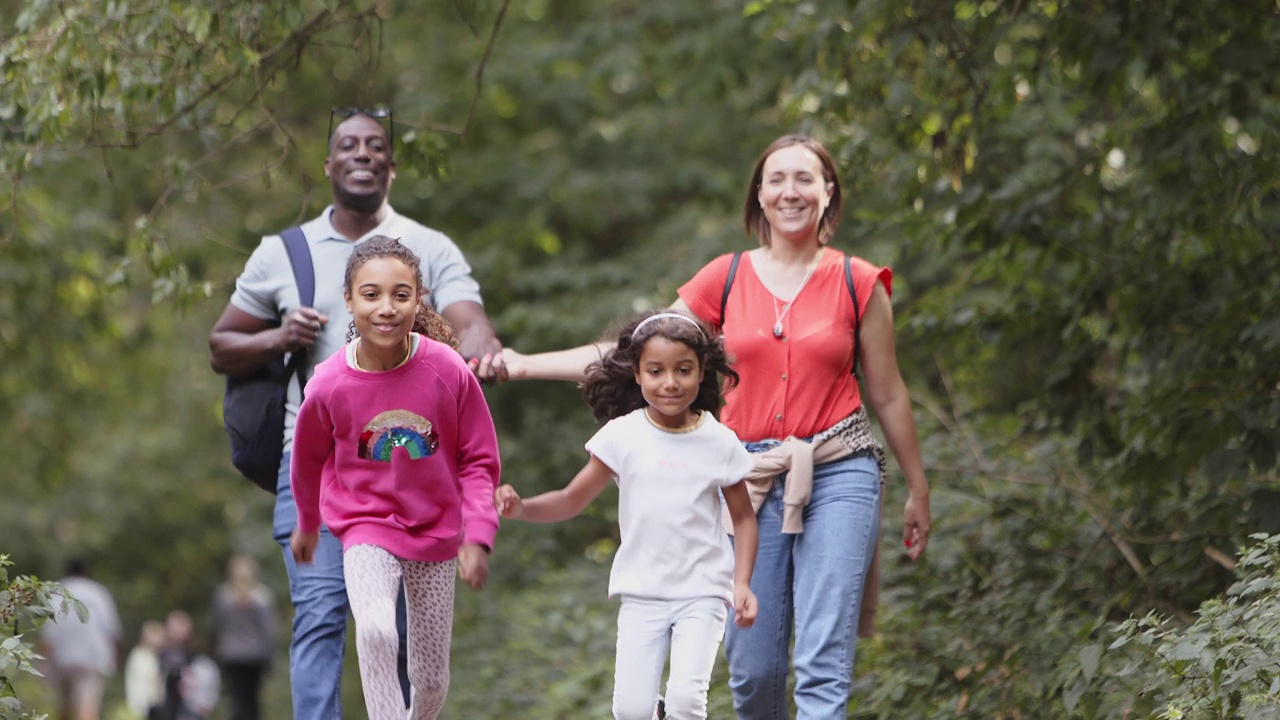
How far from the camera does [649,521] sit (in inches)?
199

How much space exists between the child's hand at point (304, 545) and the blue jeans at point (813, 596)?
146 cm

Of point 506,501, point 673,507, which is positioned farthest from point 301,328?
point 673,507

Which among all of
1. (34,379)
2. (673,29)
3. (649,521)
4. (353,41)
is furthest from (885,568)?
(34,379)

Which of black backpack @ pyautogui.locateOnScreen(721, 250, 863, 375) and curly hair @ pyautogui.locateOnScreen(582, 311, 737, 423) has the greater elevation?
black backpack @ pyautogui.locateOnScreen(721, 250, 863, 375)

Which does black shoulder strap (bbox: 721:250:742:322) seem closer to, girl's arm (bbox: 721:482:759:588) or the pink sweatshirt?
girl's arm (bbox: 721:482:759:588)

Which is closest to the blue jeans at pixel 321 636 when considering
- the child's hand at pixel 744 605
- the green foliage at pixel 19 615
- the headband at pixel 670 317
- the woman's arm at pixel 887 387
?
the green foliage at pixel 19 615

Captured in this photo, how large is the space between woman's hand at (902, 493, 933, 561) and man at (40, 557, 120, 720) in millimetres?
11587

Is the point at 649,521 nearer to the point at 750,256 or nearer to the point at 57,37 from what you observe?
the point at 750,256

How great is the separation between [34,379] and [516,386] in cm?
552

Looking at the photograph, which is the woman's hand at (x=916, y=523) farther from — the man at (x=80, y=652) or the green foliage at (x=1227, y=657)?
the man at (x=80, y=652)

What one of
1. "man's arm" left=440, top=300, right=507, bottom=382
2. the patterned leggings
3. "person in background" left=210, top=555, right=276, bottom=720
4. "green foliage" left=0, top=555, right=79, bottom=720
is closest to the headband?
"man's arm" left=440, top=300, right=507, bottom=382

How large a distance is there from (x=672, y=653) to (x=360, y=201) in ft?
6.53

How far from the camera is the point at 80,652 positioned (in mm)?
15969

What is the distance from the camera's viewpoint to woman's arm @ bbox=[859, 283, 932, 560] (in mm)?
5617
